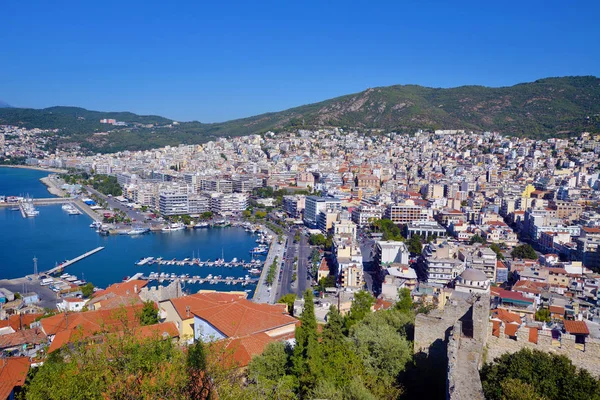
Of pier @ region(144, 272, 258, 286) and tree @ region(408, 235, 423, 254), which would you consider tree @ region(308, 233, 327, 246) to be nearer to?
tree @ region(408, 235, 423, 254)

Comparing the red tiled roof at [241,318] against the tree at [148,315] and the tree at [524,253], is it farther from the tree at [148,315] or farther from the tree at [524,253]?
the tree at [524,253]

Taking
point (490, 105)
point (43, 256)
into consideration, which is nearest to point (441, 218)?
point (43, 256)

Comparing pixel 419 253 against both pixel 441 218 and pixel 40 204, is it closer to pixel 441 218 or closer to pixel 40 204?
pixel 441 218

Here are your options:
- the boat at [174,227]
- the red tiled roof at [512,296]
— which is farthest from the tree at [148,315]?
the boat at [174,227]

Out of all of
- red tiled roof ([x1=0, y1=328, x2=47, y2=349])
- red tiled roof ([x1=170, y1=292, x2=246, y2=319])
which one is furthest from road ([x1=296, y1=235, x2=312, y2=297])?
red tiled roof ([x1=0, y1=328, x2=47, y2=349])

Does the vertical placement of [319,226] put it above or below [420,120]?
below

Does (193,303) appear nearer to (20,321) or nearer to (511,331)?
(20,321)
